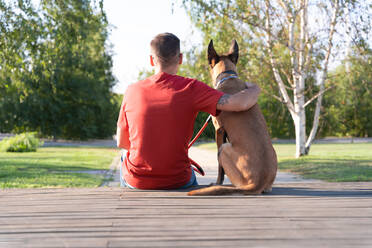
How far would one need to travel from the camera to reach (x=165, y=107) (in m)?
3.21

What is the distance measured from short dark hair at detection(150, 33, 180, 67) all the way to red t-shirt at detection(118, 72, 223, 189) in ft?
0.45

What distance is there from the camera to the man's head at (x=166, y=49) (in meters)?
3.25

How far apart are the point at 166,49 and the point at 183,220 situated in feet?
4.83

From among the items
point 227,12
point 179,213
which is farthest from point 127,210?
point 227,12

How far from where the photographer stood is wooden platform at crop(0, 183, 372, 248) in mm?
2113

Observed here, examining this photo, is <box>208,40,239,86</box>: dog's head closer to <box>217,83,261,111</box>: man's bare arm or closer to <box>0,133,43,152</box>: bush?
<box>217,83,261,111</box>: man's bare arm

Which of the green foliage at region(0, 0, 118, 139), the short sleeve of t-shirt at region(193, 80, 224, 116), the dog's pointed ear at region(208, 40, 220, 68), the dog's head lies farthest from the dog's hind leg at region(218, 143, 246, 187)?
the green foliage at region(0, 0, 118, 139)

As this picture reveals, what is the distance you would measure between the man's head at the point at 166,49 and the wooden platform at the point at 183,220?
3.70 feet

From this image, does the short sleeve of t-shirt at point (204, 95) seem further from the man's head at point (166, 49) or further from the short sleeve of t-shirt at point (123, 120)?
the short sleeve of t-shirt at point (123, 120)

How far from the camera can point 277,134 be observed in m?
37.7

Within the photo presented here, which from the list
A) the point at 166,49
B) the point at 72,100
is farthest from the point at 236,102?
the point at 72,100

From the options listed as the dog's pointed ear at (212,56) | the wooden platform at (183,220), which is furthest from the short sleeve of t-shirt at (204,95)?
the dog's pointed ear at (212,56)

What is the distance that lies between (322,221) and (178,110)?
4.55ft

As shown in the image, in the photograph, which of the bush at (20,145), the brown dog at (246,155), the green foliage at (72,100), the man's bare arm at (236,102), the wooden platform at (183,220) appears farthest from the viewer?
the green foliage at (72,100)
